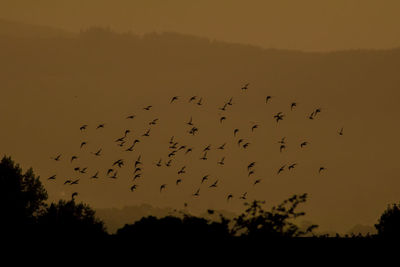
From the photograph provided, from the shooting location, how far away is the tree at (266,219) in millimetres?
36841

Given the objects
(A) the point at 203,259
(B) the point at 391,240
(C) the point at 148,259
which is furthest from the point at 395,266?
(C) the point at 148,259

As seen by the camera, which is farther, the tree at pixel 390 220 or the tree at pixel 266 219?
the tree at pixel 390 220

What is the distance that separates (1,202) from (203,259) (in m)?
83.8

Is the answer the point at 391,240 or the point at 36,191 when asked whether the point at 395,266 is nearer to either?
the point at 391,240

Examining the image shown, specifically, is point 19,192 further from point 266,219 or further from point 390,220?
point 266,219

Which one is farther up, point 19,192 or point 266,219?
point 19,192

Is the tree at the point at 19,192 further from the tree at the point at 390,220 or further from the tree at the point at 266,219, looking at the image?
the tree at the point at 266,219

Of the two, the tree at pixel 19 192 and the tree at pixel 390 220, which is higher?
the tree at pixel 19 192

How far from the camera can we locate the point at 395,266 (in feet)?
106

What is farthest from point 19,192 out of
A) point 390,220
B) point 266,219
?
point 266,219

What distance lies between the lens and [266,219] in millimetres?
37500

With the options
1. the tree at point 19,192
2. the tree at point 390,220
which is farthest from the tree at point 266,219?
the tree at point 19,192

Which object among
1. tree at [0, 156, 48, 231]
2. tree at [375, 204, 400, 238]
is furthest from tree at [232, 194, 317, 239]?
tree at [0, 156, 48, 231]

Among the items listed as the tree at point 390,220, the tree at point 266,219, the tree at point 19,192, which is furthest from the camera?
the tree at point 19,192
